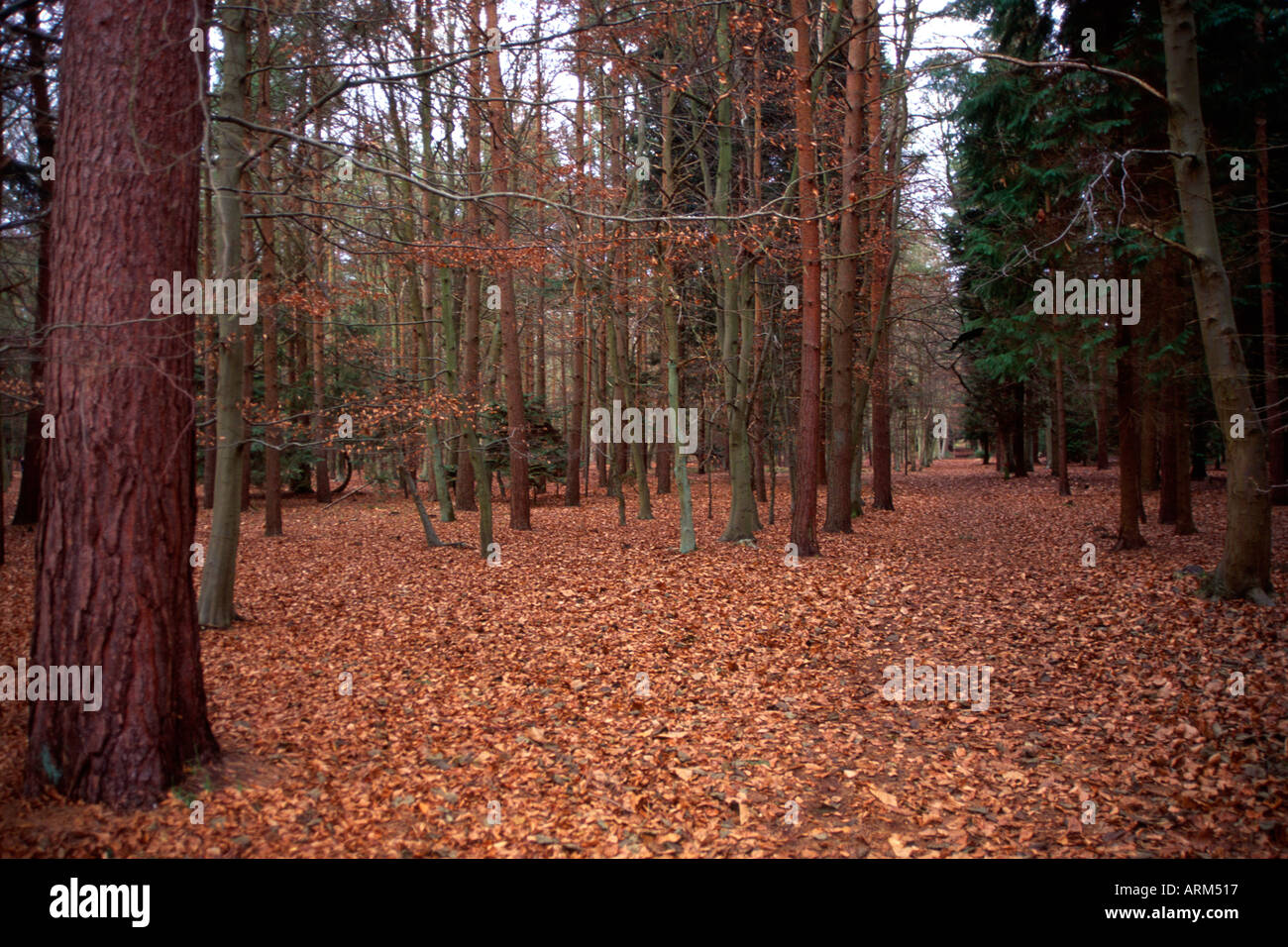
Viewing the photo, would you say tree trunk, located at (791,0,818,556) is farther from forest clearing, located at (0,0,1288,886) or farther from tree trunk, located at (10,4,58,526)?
tree trunk, located at (10,4,58,526)

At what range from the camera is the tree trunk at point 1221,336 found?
8.32 metres

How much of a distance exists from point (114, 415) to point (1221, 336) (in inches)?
394

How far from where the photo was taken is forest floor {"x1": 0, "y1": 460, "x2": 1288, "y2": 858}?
431 centimetres

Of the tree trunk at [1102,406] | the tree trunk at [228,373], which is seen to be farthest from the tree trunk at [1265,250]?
the tree trunk at [228,373]

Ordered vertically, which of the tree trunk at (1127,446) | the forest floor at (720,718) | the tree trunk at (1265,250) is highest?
the tree trunk at (1265,250)

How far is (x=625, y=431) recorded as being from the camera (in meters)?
19.4

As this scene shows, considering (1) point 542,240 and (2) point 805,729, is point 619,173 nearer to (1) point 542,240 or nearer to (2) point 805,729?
(1) point 542,240

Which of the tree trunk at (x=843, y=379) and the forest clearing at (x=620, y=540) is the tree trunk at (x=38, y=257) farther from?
the tree trunk at (x=843, y=379)

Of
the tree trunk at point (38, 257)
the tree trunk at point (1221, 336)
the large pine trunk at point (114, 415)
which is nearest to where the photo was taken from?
the large pine trunk at point (114, 415)

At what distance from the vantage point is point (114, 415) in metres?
4.15

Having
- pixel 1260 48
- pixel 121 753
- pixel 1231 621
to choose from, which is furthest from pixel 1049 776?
pixel 1260 48

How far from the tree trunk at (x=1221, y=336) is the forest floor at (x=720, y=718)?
27.9 inches

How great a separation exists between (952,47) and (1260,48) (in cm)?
898

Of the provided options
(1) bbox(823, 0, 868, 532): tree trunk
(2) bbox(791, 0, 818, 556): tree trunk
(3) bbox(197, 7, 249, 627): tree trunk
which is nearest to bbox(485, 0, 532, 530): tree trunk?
(3) bbox(197, 7, 249, 627): tree trunk
